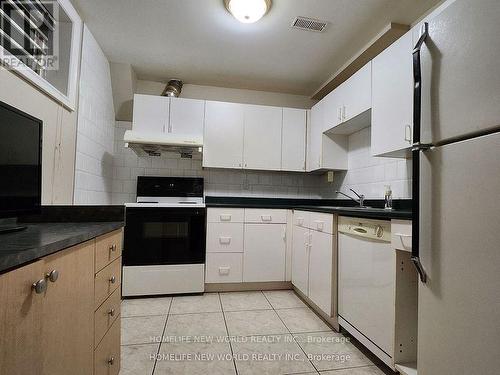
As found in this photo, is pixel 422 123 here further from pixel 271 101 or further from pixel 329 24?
pixel 271 101

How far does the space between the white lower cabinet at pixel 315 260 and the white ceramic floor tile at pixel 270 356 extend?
1.38 feet

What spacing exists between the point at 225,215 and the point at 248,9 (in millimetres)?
1781

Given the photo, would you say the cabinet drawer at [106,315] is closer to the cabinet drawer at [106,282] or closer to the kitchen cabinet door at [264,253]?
the cabinet drawer at [106,282]

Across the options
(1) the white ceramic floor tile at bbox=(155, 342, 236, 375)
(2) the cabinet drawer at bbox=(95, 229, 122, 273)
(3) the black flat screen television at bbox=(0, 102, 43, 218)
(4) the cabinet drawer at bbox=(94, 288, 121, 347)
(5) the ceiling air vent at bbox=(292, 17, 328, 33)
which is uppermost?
(5) the ceiling air vent at bbox=(292, 17, 328, 33)

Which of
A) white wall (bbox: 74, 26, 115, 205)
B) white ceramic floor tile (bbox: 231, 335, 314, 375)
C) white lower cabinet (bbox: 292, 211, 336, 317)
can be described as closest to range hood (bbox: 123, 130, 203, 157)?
white wall (bbox: 74, 26, 115, 205)

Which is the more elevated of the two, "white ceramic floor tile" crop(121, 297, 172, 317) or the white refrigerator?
the white refrigerator

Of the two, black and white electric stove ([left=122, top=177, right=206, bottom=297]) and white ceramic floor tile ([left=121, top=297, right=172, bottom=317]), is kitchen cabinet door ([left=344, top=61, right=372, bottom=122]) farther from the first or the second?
white ceramic floor tile ([left=121, top=297, right=172, bottom=317])

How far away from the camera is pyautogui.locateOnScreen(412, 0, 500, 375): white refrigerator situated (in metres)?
0.80

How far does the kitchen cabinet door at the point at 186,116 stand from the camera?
284cm

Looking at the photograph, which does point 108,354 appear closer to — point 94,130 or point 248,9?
point 94,130

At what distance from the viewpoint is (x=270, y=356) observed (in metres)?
1.57

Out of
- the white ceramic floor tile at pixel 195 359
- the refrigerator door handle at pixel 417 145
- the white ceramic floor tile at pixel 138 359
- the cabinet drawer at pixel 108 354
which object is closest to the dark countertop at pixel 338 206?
the refrigerator door handle at pixel 417 145

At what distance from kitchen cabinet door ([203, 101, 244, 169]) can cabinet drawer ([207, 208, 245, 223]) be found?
55 cm

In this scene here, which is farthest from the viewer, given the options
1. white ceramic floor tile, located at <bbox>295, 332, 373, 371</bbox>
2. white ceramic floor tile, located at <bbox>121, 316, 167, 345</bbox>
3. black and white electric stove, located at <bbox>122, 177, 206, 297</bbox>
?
black and white electric stove, located at <bbox>122, 177, 206, 297</bbox>
